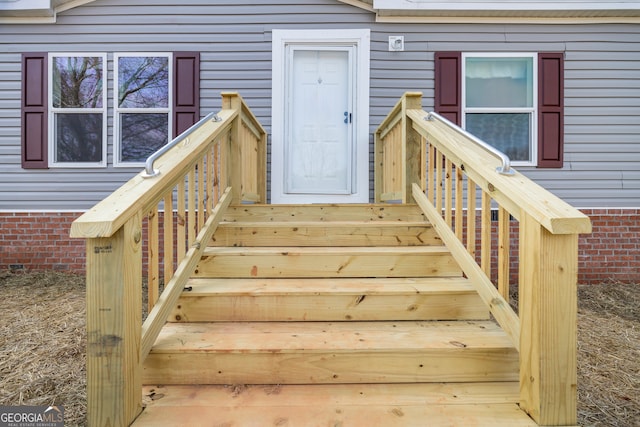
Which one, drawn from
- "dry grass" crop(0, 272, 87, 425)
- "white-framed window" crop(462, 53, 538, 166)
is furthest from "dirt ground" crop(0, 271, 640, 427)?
→ "white-framed window" crop(462, 53, 538, 166)

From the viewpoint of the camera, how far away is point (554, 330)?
4.47ft

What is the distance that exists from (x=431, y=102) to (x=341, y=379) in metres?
3.66

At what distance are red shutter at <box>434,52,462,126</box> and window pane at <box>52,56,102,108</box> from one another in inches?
159

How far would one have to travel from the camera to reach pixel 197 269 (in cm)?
226

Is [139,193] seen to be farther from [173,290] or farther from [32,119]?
[32,119]

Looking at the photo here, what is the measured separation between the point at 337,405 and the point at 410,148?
2145 mm

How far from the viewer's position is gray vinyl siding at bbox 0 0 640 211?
4316mm

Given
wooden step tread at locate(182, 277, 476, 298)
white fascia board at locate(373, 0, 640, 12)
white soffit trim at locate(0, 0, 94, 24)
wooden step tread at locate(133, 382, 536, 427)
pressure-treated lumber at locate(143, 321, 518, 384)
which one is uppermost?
white fascia board at locate(373, 0, 640, 12)

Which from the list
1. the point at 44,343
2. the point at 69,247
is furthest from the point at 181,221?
the point at 69,247

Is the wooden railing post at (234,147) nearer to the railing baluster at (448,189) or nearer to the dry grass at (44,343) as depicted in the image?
the dry grass at (44,343)

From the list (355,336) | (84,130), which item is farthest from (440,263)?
(84,130)

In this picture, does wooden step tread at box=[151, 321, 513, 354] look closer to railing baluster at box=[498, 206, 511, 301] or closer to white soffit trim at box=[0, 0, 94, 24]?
railing baluster at box=[498, 206, 511, 301]

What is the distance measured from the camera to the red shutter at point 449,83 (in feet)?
14.2

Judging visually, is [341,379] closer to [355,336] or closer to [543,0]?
[355,336]
